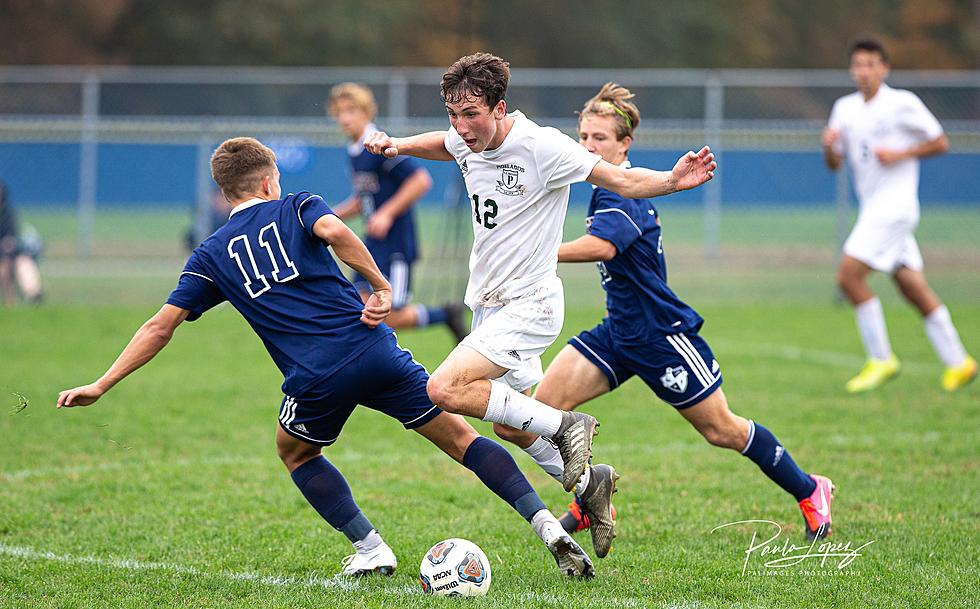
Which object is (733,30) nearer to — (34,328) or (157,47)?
(157,47)

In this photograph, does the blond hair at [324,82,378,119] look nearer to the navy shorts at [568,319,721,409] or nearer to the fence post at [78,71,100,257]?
the navy shorts at [568,319,721,409]

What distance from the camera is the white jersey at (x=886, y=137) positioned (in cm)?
833

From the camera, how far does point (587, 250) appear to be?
4613mm

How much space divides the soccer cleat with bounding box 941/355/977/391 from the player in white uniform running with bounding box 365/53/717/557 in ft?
16.1

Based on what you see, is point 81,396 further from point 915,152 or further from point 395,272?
point 915,152

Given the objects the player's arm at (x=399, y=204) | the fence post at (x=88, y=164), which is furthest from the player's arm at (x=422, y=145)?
the fence post at (x=88, y=164)

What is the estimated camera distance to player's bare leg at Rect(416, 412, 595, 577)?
420 centimetres

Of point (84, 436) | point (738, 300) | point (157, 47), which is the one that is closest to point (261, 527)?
point (84, 436)

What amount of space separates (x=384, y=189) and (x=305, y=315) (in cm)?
474

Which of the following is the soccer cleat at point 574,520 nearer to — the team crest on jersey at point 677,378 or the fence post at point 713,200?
the team crest on jersey at point 677,378

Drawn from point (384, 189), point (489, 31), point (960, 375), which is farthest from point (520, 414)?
point (489, 31)

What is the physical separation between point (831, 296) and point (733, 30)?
21.2m

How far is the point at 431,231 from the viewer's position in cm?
2120

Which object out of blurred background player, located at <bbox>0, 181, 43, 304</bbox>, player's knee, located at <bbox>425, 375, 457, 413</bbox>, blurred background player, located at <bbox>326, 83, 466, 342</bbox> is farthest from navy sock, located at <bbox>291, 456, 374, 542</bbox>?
blurred background player, located at <bbox>0, 181, 43, 304</bbox>
